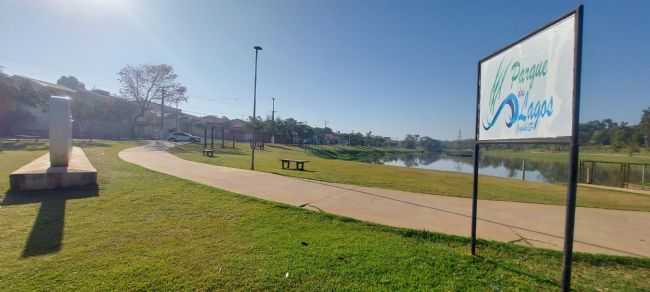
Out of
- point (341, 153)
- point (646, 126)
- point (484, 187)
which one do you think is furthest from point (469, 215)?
point (646, 126)

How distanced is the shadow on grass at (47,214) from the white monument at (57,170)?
223mm

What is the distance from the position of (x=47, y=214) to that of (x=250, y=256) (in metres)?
3.85

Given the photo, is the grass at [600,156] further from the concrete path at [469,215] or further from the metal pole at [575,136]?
the metal pole at [575,136]

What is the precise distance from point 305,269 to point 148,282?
60.1 inches

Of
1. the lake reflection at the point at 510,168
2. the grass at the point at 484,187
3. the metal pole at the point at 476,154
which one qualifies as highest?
the metal pole at the point at 476,154

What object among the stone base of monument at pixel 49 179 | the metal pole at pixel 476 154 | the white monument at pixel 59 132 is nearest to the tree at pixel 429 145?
the metal pole at pixel 476 154

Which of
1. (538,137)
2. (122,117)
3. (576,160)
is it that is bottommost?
(576,160)

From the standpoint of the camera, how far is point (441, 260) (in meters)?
3.04

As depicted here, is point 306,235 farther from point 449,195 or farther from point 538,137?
point 449,195

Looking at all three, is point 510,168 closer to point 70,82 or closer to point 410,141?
point 410,141

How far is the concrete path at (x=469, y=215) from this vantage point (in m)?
3.83

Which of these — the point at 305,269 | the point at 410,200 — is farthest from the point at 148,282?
the point at 410,200

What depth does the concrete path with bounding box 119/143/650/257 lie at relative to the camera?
3.83 meters

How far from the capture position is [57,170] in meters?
5.91
